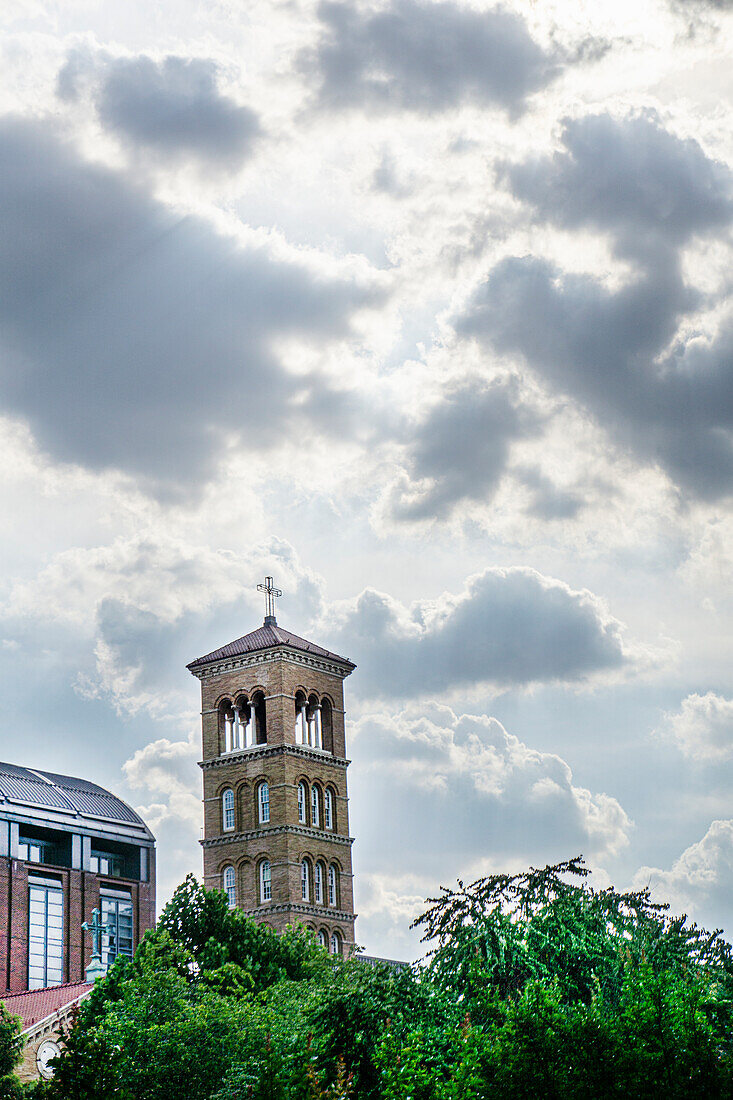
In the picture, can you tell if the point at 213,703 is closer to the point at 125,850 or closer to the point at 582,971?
the point at 125,850

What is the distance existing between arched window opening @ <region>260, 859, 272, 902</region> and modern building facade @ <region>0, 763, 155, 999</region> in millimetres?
9045

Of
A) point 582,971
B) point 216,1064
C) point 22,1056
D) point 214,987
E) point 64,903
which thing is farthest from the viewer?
point 64,903

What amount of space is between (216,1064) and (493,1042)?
14939 mm

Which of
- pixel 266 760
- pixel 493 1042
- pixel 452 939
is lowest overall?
pixel 493 1042

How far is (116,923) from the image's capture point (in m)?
91.5

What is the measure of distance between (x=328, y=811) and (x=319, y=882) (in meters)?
4.48

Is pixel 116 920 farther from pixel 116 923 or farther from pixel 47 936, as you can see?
pixel 47 936

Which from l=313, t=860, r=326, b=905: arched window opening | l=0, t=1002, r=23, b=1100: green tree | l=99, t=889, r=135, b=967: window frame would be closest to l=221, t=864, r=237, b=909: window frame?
l=313, t=860, r=326, b=905: arched window opening

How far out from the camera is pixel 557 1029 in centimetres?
3209

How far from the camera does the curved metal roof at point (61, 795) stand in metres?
89.0

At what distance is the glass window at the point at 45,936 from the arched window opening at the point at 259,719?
46.3 feet

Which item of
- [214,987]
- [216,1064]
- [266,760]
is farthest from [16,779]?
[216,1064]

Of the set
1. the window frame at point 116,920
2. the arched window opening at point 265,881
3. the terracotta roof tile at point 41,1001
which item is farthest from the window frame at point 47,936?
the terracotta roof tile at point 41,1001

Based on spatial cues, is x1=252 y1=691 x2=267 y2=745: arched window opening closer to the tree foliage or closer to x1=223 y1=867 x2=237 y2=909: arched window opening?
x1=223 y1=867 x2=237 y2=909: arched window opening
